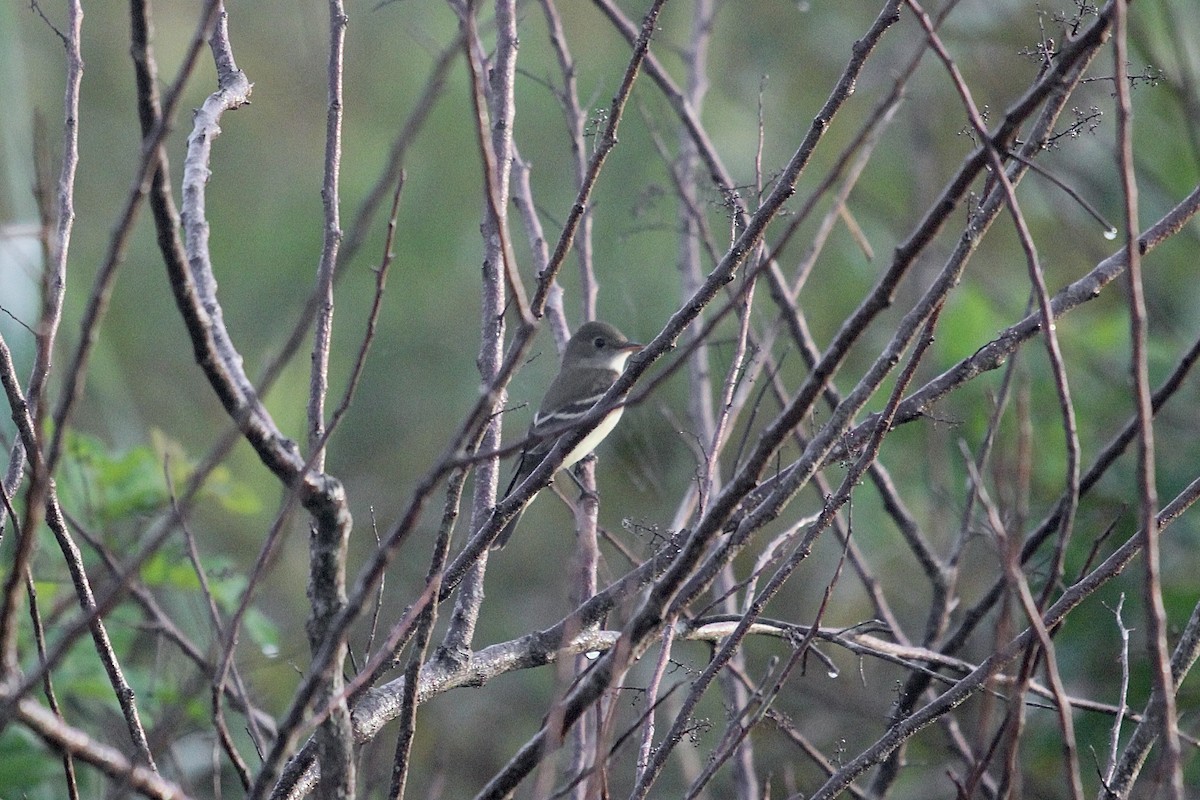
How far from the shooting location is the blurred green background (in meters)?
5.15

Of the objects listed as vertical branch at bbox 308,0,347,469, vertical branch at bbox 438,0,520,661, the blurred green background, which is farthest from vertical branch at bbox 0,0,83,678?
the blurred green background

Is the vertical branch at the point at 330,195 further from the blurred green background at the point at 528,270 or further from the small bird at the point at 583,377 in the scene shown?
the small bird at the point at 583,377

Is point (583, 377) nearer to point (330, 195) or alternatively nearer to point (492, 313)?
point (492, 313)

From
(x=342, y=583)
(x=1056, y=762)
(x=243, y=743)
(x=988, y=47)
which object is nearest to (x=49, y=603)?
(x=243, y=743)

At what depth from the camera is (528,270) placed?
897cm

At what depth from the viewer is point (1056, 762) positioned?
482 centimetres

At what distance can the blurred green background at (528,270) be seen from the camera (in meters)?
5.15

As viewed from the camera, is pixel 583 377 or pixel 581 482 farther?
pixel 583 377

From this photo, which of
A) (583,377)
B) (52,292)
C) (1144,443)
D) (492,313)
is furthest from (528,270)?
(1144,443)

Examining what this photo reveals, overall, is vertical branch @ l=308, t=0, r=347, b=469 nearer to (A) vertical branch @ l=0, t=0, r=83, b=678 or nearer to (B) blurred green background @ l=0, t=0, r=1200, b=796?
(A) vertical branch @ l=0, t=0, r=83, b=678

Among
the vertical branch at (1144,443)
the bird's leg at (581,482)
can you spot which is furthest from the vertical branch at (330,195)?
the vertical branch at (1144,443)

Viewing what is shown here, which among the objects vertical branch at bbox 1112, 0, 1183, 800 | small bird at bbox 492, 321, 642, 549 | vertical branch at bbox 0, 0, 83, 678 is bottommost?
vertical branch at bbox 1112, 0, 1183, 800

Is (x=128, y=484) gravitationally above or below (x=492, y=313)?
above

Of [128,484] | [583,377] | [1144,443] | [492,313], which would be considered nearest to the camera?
[1144,443]
